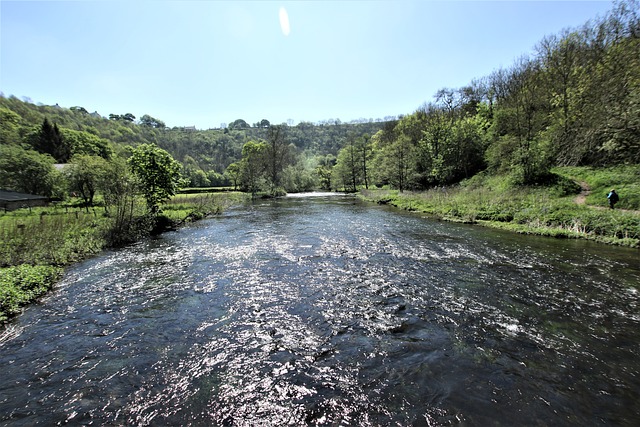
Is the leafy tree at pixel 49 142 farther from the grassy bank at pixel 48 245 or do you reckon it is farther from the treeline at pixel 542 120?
the treeline at pixel 542 120

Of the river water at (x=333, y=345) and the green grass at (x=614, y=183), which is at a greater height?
the green grass at (x=614, y=183)

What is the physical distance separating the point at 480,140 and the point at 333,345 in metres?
47.9

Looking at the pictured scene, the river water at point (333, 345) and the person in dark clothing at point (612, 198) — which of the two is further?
the person in dark clothing at point (612, 198)

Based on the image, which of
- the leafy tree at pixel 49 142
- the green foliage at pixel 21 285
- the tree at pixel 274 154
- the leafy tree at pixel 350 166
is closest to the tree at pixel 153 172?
the green foliage at pixel 21 285

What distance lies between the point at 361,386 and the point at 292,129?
199 m

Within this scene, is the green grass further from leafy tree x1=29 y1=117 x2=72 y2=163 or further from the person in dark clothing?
leafy tree x1=29 y1=117 x2=72 y2=163

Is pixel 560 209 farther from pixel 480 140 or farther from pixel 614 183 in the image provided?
pixel 480 140

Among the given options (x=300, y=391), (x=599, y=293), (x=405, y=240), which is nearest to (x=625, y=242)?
(x=599, y=293)

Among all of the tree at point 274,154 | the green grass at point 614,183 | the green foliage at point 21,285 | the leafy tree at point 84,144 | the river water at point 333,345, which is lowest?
the river water at point 333,345

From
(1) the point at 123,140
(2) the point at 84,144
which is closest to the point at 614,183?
(2) the point at 84,144

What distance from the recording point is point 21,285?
349 inches

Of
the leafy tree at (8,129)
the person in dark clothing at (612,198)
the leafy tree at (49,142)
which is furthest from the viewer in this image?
the leafy tree at (49,142)

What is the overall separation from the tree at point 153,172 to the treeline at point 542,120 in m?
32.9

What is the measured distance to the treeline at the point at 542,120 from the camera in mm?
21047
